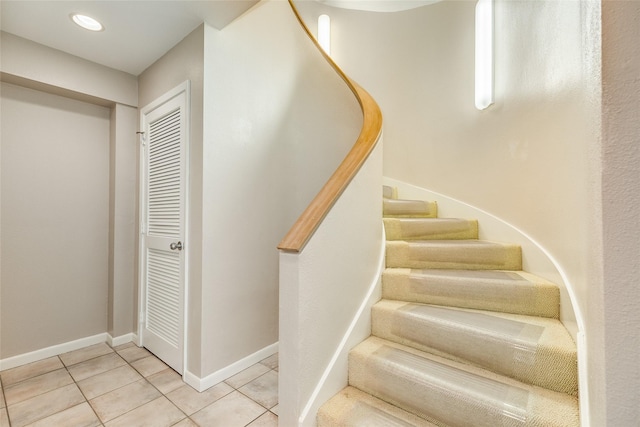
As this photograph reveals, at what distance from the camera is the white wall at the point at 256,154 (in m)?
1.90

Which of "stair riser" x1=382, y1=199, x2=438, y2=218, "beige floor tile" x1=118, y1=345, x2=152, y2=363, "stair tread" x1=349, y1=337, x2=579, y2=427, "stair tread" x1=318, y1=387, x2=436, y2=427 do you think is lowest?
"beige floor tile" x1=118, y1=345, x2=152, y2=363

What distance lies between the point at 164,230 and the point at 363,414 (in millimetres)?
1869

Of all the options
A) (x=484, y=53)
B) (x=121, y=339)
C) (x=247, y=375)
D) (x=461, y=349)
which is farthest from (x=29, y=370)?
(x=484, y=53)

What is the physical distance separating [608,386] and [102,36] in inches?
122

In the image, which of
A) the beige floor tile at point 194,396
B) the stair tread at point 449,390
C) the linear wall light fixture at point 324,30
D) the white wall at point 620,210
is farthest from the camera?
the linear wall light fixture at point 324,30

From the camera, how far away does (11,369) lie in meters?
2.05

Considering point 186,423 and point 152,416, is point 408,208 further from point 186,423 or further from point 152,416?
point 152,416

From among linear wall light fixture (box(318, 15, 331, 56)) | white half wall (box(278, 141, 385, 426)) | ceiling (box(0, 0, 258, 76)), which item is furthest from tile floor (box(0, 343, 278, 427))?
linear wall light fixture (box(318, 15, 331, 56))

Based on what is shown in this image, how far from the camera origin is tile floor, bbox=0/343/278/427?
1.55 m

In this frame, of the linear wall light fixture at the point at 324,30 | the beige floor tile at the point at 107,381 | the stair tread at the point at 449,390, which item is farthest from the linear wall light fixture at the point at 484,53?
the beige floor tile at the point at 107,381

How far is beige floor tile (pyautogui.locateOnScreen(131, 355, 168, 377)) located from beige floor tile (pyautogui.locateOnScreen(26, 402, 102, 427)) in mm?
388

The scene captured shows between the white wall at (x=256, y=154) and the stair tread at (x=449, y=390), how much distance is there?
989 mm

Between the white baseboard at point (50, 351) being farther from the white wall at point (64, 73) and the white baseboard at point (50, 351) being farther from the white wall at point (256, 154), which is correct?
the white wall at point (64, 73)

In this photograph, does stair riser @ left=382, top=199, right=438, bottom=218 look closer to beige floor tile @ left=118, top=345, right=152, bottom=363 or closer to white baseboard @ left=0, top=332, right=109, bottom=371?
beige floor tile @ left=118, top=345, right=152, bottom=363
